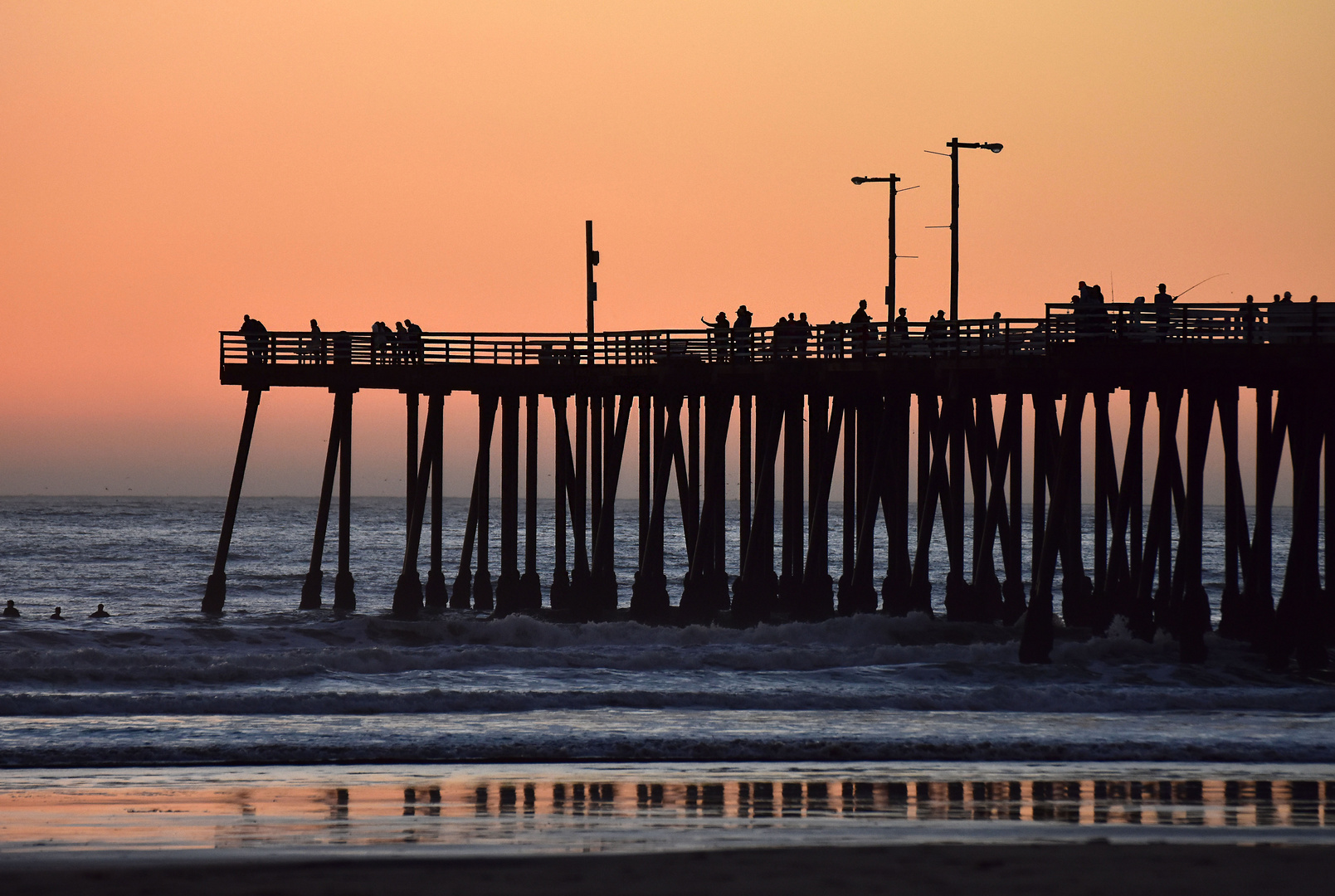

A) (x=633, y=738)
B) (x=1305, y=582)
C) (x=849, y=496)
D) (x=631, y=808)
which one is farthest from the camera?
(x=849, y=496)

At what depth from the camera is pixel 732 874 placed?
11602 millimetres

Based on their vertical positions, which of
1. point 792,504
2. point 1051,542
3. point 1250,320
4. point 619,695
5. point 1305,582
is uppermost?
point 1250,320

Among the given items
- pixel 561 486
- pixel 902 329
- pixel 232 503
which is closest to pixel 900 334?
pixel 902 329

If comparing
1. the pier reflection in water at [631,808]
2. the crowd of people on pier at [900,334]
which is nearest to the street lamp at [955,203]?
the crowd of people on pier at [900,334]

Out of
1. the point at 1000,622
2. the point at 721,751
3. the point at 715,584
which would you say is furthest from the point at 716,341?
the point at 721,751

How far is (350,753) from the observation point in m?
16.8

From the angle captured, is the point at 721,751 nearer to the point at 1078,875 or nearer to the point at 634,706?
the point at 634,706

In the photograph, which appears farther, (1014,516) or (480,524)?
(480,524)

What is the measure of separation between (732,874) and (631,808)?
2.50m

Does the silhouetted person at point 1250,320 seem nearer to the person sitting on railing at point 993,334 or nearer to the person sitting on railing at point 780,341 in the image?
the person sitting on railing at point 993,334

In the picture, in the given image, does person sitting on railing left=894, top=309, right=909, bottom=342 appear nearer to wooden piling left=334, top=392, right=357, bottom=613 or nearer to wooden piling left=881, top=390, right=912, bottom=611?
wooden piling left=881, top=390, right=912, bottom=611

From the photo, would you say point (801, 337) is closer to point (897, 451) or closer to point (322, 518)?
point (897, 451)

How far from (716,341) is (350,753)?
1526 centimetres

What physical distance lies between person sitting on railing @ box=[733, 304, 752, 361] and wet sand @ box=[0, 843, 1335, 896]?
1846cm
